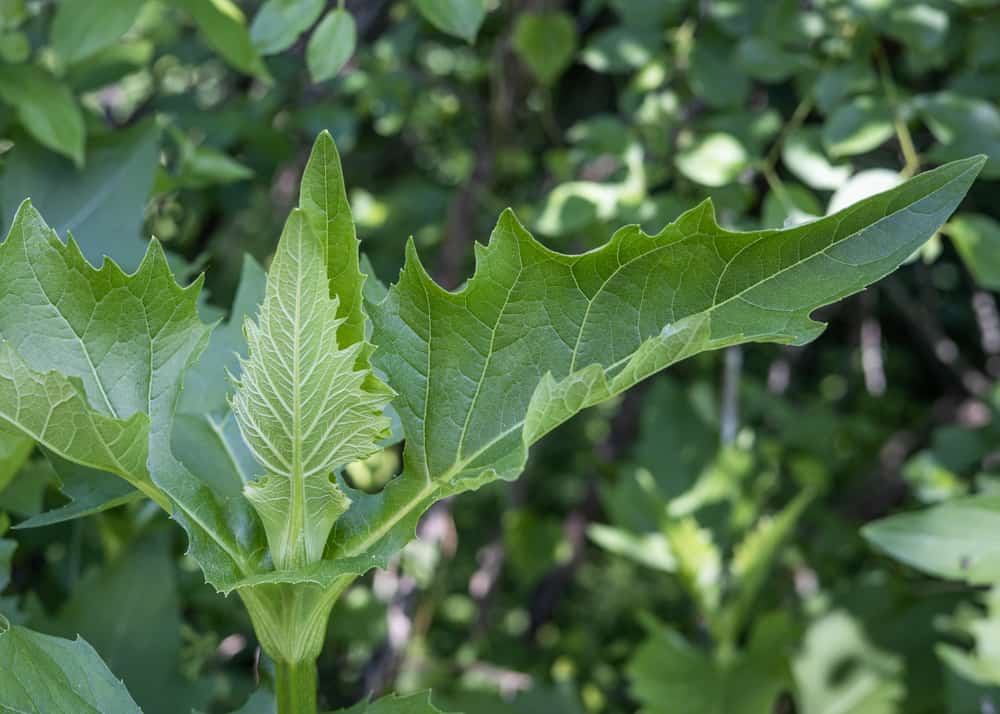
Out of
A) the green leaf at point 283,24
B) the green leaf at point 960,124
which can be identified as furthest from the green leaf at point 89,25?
the green leaf at point 960,124

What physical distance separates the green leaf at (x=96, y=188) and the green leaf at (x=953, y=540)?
80cm

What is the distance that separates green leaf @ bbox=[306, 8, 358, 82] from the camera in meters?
0.96

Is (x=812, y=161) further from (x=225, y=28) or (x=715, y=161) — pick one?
(x=225, y=28)

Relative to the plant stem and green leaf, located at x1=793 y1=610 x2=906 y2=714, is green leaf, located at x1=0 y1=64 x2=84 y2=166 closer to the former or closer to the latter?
the plant stem

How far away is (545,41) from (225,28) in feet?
1.70

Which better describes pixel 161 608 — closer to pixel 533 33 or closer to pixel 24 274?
pixel 24 274

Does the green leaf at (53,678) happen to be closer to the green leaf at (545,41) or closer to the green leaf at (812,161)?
the green leaf at (812,161)

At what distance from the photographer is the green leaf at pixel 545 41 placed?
4.50 ft

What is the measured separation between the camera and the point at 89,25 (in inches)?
38.9

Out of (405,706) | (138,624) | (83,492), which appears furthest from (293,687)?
(138,624)

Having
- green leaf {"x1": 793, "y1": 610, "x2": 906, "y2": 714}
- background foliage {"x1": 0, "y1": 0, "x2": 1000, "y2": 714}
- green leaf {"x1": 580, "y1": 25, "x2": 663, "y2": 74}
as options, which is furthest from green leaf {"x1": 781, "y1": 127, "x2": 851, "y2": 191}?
green leaf {"x1": 793, "y1": 610, "x2": 906, "y2": 714}

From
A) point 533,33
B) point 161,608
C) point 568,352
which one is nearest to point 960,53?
point 533,33

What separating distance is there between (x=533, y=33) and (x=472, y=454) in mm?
947

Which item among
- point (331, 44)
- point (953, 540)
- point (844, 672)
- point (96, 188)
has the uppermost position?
point (331, 44)
